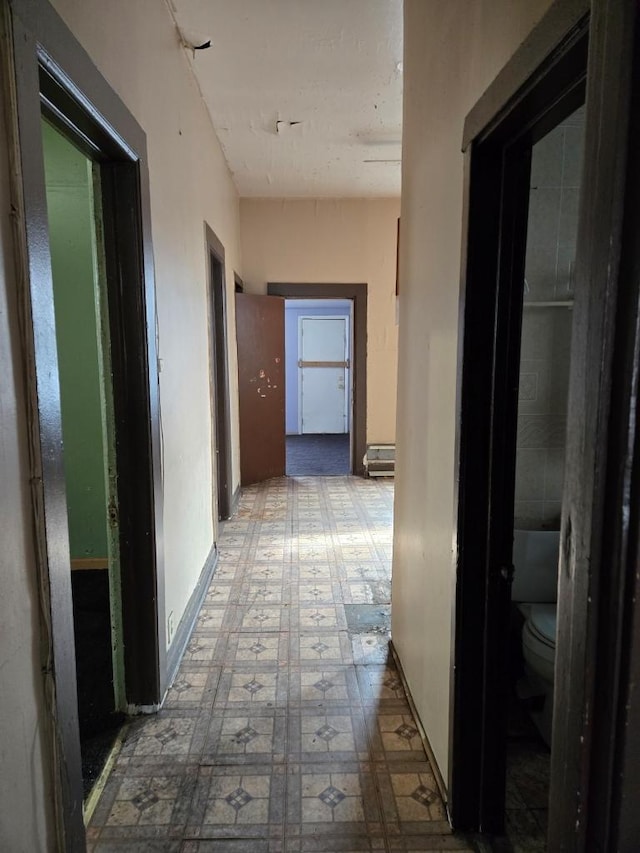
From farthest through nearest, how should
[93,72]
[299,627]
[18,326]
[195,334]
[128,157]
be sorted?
[195,334]
[299,627]
[128,157]
[93,72]
[18,326]

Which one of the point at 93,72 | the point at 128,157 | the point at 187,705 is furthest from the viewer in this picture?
the point at 187,705

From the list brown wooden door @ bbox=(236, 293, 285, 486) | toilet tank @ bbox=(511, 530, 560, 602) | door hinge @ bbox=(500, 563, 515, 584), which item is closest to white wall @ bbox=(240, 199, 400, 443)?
brown wooden door @ bbox=(236, 293, 285, 486)

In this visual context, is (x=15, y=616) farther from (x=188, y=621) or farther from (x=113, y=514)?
(x=188, y=621)

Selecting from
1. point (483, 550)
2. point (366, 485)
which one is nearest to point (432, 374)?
point (483, 550)

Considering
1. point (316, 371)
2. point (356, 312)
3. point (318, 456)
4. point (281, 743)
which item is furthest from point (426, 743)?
point (316, 371)

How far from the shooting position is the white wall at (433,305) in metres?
1.31

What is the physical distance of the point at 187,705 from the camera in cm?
194

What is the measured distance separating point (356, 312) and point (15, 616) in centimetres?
465

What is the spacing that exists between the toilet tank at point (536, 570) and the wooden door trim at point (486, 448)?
595 mm

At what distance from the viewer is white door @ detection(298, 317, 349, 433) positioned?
8438 mm

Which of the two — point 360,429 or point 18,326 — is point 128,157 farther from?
point 360,429

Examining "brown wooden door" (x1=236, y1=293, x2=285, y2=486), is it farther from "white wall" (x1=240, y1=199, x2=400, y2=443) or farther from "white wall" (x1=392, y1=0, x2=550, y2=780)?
"white wall" (x1=392, y1=0, x2=550, y2=780)

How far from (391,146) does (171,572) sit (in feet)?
10.7

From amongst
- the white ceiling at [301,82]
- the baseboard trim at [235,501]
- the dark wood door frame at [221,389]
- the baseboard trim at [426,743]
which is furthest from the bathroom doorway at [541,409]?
the baseboard trim at [235,501]
